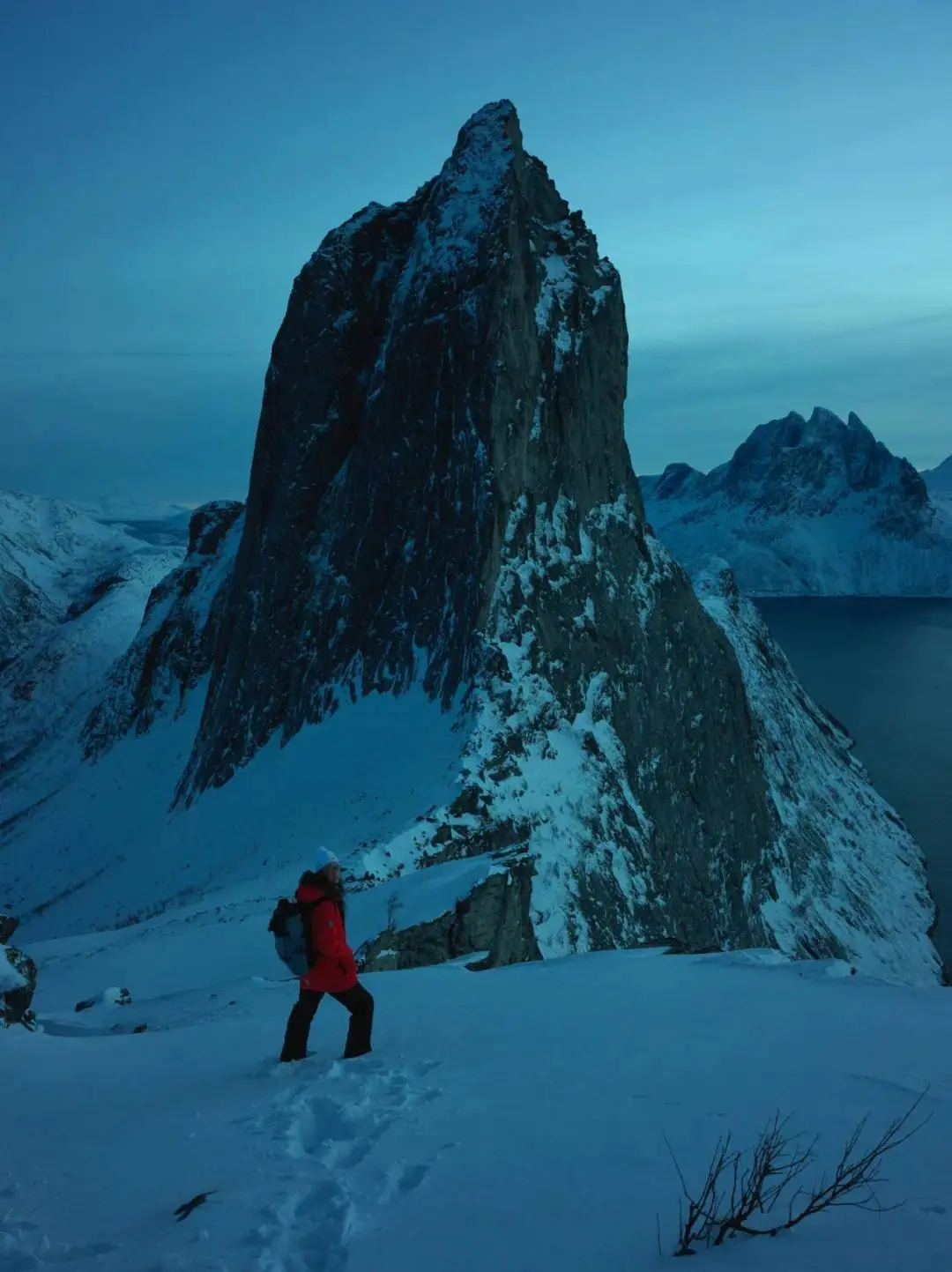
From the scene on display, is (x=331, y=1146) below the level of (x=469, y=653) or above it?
below

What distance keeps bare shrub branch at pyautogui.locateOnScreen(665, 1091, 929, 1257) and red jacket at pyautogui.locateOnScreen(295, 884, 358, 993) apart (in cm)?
299

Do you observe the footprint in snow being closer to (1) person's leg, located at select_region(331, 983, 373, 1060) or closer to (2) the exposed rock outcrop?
(1) person's leg, located at select_region(331, 983, 373, 1060)

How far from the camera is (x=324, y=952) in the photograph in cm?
677

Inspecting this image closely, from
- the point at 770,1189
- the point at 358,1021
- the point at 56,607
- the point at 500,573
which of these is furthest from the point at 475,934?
the point at 56,607

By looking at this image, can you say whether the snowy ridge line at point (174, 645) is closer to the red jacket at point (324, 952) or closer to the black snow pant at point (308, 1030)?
the red jacket at point (324, 952)

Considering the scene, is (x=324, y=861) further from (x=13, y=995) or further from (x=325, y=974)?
(x=13, y=995)

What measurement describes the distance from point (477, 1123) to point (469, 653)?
1892cm

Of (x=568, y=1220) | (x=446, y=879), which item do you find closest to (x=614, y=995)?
(x=568, y=1220)

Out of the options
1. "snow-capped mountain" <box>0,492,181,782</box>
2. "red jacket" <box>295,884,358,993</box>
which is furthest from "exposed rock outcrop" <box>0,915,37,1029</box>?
"snow-capped mountain" <box>0,492,181,782</box>

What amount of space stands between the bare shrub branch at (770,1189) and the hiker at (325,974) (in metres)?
2.84

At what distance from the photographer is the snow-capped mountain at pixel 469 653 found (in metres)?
21.6

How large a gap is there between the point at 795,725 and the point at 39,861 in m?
40.2

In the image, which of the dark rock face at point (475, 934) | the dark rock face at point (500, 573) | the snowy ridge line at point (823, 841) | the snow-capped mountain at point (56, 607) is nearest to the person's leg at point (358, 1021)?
the dark rock face at point (475, 934)

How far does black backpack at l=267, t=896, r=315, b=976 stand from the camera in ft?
22.1
